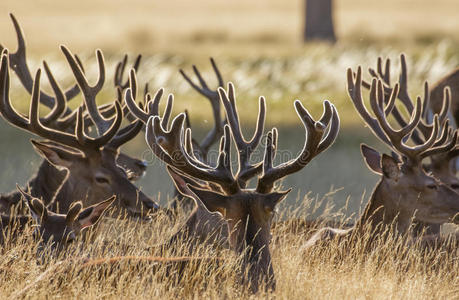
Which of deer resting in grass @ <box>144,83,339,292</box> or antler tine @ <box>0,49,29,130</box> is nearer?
deer resting in grass @ <box>144,83,339,292</box>

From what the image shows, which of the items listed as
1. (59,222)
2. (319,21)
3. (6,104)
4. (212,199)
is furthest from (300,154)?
(319,21)

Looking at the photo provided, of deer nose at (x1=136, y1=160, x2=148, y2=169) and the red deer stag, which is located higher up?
the red deer stag

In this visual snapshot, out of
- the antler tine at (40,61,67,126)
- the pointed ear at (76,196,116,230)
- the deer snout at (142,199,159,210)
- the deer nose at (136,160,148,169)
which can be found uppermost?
the antler tine at (40,61,67,126)

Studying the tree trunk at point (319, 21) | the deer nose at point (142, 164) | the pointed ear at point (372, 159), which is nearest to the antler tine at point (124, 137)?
the deer nose at point (142, 164)

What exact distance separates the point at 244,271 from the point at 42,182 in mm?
3250

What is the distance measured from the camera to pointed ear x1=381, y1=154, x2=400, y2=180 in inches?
318

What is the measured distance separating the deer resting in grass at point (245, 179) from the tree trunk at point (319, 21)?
846 inches

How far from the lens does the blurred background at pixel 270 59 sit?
14250mm

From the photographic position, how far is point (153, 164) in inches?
571

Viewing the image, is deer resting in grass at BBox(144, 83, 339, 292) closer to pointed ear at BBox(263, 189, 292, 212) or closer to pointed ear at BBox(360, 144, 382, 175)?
pointed ear at BBox(263, 189, 292, 212)

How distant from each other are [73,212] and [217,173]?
95cm

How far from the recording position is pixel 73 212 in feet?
22.0

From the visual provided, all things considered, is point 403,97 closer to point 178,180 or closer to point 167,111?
point 167,111

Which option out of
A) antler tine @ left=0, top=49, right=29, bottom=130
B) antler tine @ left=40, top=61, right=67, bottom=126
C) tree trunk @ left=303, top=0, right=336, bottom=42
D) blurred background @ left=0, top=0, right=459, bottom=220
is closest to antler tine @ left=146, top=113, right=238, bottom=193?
antler tine @ left=0, top=49, right=29, bottom=130
